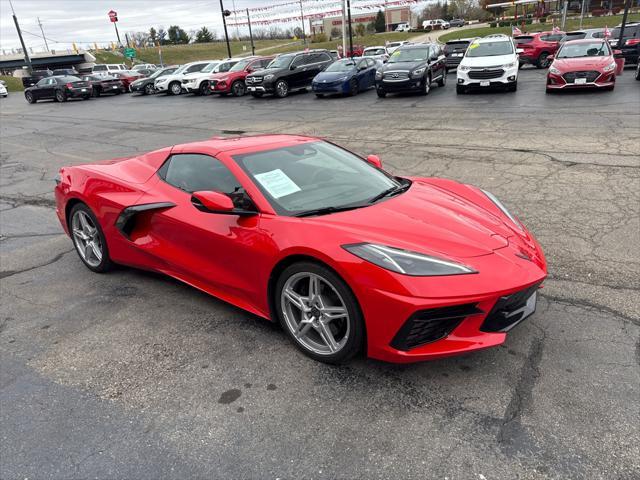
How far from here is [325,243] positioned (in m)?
2.91

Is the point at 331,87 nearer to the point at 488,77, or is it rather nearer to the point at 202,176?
the point at 488,77

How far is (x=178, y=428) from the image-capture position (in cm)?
266

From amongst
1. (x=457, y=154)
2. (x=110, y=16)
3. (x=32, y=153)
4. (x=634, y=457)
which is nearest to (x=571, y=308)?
(x=634, y=457)

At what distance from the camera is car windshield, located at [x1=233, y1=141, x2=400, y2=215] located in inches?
135

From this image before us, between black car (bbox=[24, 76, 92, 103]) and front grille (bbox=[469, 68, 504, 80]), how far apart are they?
23.3m

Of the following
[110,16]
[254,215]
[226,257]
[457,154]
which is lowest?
[457,154]

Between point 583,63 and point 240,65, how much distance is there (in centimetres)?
1596

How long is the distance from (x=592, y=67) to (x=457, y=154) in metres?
8.52

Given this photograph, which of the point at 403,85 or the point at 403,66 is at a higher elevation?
the point at 403,66

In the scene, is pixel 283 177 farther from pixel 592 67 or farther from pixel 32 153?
pixel 592 67

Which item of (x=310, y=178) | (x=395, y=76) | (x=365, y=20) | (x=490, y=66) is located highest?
(x=365, y=20)

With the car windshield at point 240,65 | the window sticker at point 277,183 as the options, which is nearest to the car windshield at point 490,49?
the car windshield at point 240,65

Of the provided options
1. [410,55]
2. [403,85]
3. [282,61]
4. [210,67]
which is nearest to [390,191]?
[403,85]

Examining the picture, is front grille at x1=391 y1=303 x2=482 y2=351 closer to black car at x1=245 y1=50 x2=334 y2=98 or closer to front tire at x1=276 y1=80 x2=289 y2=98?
black car at x1=245 y1=50 x2=334 y2=98
